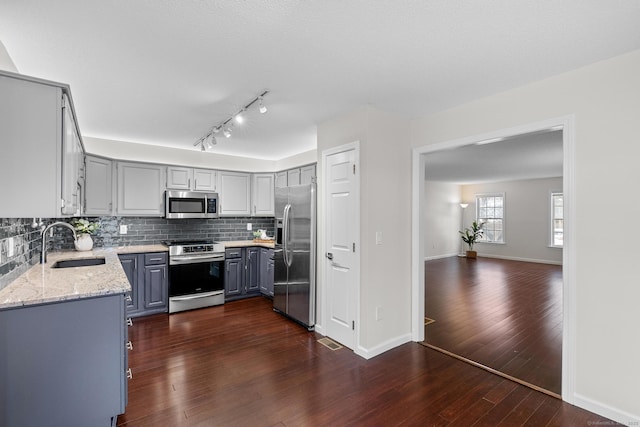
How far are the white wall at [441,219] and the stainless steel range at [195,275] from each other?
6720mm

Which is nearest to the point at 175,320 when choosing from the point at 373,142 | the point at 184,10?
the point at 373,142

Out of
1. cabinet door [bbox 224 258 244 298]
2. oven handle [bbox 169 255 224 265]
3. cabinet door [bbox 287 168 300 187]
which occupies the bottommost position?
cabinet door [bbox 224 258 244 298]

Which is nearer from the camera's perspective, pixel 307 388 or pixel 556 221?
pixel 307 388

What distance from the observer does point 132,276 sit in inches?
163

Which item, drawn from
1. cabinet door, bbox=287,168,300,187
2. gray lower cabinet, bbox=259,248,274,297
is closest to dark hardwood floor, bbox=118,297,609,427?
gray lower cabinet, bbox=259,248,274,297

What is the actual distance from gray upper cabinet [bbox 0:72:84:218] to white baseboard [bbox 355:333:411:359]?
2754mm

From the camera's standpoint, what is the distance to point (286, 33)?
187 cm

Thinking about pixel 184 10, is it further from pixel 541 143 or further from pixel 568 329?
pixel 541 143

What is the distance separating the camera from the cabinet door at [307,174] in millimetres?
4059

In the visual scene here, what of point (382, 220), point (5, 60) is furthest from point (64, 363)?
point (382, 220)

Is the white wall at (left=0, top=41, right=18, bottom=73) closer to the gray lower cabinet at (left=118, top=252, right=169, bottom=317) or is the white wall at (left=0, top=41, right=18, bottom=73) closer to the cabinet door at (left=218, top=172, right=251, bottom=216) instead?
the gray lower cabinet at (left=118, top=252, right=169, bottom=317)

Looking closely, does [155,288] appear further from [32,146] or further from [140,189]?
[32,146]

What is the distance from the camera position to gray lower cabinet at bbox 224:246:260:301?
4891 millimetres

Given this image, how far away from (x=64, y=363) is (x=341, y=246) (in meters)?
2.39
